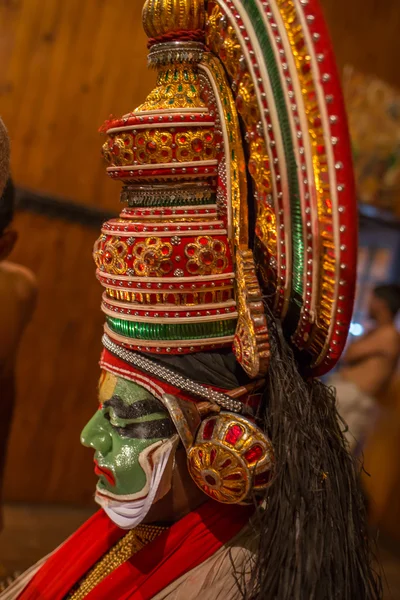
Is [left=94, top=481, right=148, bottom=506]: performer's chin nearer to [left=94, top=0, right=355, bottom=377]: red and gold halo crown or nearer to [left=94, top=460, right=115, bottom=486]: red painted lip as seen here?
[left=94, top=460, right=115, bottom=486]: red painted lip

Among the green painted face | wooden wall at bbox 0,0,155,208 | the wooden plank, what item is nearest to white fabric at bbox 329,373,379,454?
the wooden plank

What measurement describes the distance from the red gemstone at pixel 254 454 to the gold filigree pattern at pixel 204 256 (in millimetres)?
247

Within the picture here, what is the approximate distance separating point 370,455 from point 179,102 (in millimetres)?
2613

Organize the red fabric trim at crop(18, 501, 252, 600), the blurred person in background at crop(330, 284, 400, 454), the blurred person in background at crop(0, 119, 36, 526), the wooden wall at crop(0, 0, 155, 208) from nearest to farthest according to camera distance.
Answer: the red fabric trim at crop(18, 501, 252, 600), the blurred person in background at crop(0, 119, 36, 526), the wooden wall at crop(0, 0, 155, 208), the blurred person in background at crop(330, 284, 400, 454)

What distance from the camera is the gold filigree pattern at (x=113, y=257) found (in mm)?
962

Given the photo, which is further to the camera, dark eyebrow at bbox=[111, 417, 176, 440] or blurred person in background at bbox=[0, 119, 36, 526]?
blurred person in background at bbox=[0, 119, 36, 526]

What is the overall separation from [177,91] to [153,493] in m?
0.59

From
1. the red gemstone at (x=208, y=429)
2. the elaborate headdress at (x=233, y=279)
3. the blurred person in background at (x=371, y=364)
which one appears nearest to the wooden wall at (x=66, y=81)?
the blurred person in background at (x=371, y=364)

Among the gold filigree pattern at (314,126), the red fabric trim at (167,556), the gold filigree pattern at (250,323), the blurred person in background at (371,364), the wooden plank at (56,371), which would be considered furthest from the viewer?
the blurred person in background at (371,364)

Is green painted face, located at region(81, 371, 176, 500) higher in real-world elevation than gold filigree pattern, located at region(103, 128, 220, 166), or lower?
lower

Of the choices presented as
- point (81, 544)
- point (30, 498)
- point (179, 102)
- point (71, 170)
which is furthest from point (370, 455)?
point (179, 102)

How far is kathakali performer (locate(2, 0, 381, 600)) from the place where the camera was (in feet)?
2.89

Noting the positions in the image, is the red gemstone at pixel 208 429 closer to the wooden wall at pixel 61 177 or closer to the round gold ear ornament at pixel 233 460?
the round gold ear ornament at pixel 233 460

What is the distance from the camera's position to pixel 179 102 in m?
0.96
